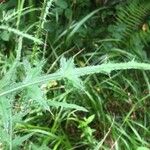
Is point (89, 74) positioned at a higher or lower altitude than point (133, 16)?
higher

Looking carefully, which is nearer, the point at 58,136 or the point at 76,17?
the point at 58,136

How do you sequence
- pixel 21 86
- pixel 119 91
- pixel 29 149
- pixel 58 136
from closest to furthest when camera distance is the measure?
pixel 21 86, pixel 29 149, pixel 58 136, pixel 119 91

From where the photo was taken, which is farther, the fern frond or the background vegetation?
the fern frond

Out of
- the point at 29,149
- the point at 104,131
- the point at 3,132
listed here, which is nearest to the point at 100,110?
the point at 104,131

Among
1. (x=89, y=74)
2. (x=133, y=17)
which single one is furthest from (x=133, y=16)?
(x=89, y=74)

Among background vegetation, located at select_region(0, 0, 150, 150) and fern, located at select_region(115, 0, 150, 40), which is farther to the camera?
fern, located at select_region(115, 0, 150, 40)

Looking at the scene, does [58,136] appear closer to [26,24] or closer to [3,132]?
[26,24]

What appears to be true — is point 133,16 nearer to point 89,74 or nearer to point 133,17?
point 133,17

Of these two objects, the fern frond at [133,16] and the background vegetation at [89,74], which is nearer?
the background vegetation at [89,74]
